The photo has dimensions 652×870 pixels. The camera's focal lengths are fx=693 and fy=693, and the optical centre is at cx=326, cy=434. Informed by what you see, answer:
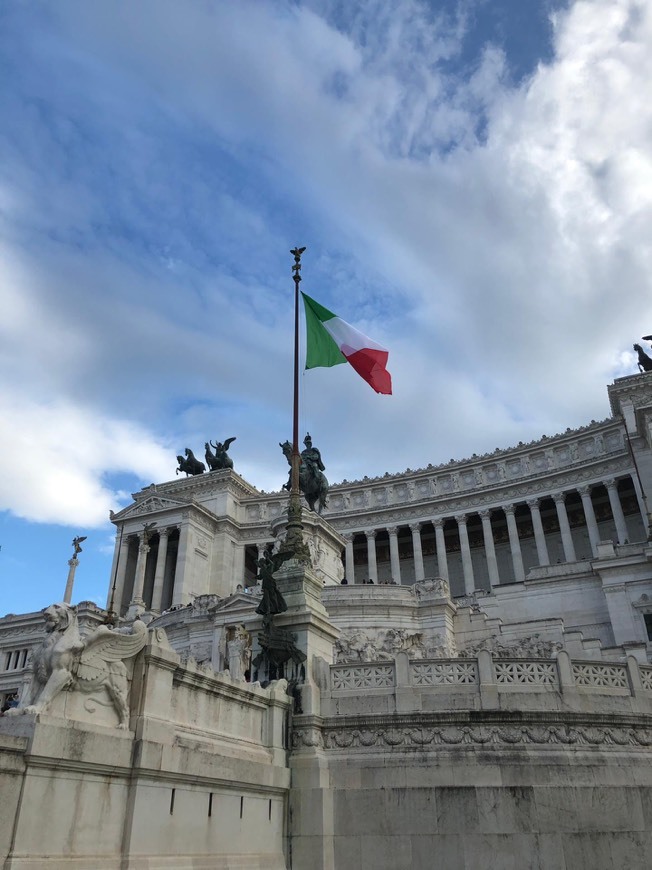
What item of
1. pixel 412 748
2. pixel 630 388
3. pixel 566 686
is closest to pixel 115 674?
pixel 412 748

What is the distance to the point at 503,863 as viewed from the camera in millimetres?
13836

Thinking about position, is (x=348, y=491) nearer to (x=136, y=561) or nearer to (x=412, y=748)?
(x=136, y=561)

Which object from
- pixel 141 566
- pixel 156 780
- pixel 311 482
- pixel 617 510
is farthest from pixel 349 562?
pixel 156 780

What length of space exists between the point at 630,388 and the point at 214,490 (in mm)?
46860

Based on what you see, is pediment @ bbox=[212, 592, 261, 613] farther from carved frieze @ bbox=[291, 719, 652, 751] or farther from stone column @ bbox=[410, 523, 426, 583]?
stone column @ bbox=[410, 523, 426, 583]

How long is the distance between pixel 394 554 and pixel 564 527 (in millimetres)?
18281

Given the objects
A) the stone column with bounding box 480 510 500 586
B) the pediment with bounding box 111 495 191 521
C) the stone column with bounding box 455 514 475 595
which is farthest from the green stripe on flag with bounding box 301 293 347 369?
the pediment with bounding box 111 495 191 521

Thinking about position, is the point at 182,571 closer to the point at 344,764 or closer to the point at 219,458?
the point at 219,458

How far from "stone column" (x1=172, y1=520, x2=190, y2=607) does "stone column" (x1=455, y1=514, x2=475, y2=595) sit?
93.1ft

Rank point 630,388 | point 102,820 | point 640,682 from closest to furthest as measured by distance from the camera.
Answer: point 102,820
point 640,682
point 630,388

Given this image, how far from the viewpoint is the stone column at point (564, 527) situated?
66875 mm

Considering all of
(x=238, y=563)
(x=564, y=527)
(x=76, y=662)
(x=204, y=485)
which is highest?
(x=204, y=485)

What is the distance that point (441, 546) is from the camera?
75250 millimetres

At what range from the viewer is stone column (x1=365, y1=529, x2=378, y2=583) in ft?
249
